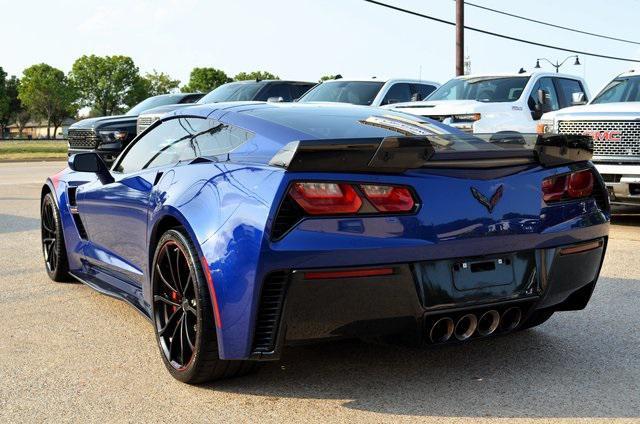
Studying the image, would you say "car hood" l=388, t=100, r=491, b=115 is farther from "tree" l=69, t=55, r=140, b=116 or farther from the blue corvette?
"tree" l=69, t=55, r=140, b=116

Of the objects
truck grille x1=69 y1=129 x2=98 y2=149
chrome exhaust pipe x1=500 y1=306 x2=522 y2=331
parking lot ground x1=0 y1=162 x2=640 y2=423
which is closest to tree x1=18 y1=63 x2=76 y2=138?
truck grille x1=69 y1=129 x2=98 y2=149

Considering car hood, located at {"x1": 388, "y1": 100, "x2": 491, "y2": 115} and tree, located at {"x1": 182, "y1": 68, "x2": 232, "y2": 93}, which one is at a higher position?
car hood, located at {"x1": 388, "y1": 100, "x2": 491, "y2": 115}

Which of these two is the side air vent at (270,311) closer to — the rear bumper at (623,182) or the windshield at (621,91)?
the rear bumper at (623,182)

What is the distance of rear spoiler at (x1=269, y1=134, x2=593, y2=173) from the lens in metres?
3.27

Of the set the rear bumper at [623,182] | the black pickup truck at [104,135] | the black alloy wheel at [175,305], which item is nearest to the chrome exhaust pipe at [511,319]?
the black alloy wheel at [175,305]

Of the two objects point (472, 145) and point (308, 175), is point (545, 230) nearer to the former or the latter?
point (472, 145)

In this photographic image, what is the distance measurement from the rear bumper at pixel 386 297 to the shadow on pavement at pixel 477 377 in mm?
346

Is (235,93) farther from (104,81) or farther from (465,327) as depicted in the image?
(104,81)

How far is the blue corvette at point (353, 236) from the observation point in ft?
10.7

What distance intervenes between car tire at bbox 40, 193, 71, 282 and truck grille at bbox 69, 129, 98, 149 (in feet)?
29.8

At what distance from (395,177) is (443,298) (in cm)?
55

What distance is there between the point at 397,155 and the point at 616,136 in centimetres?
680

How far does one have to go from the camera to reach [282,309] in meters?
3.29

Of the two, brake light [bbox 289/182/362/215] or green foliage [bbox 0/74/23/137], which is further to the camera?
green foliage [bbox 0/74/23/137]
